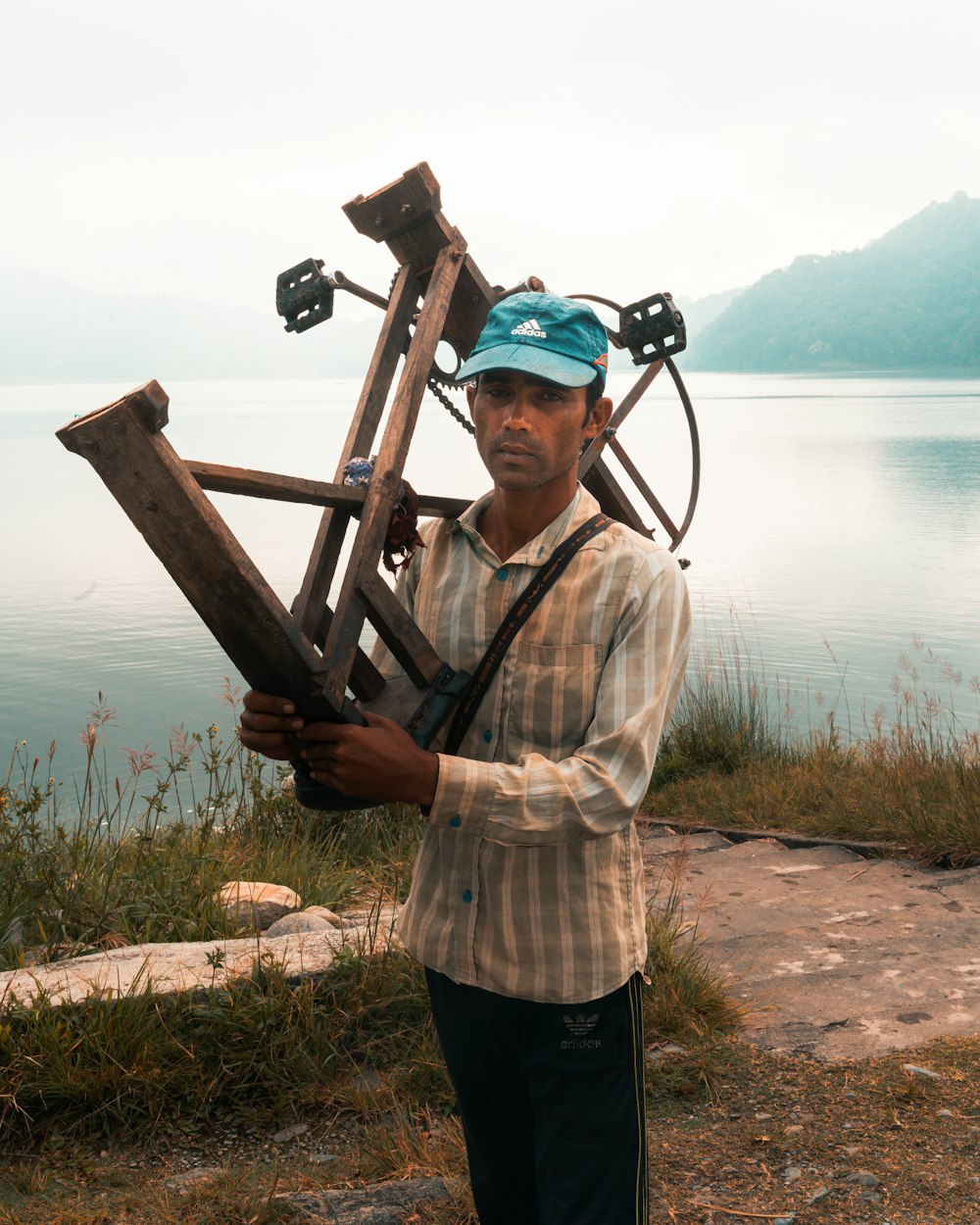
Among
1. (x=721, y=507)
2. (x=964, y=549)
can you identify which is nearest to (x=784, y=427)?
(x=721, y=507)

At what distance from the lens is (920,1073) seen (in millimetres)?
3246

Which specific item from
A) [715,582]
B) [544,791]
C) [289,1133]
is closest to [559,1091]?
[544,791]

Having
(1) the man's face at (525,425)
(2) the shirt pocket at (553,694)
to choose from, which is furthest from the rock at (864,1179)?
(1) the man's face at (525,425)

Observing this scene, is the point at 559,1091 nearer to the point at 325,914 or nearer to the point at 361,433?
the point at 361,433

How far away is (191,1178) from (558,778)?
1.88 metres

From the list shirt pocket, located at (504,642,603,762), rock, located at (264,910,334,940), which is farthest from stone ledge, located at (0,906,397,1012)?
shirt pocket, located at (504,642,603,762)

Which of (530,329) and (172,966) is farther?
(172,966)

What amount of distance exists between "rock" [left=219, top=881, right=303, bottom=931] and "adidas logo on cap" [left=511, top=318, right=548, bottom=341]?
9.10 feet

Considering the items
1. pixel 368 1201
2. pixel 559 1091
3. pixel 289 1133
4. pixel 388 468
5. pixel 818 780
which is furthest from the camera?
pixel 818 780

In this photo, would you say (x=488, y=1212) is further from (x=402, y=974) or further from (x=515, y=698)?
(x=402, y=974)

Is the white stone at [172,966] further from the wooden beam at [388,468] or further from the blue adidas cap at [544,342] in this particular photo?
the blue adidas cap at [544,342]

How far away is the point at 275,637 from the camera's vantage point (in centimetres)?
177

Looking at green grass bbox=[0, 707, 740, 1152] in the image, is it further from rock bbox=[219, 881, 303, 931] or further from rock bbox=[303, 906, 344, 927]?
rock bbox=[303, 906, 344, 927]

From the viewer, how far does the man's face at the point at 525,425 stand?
1836 mm
